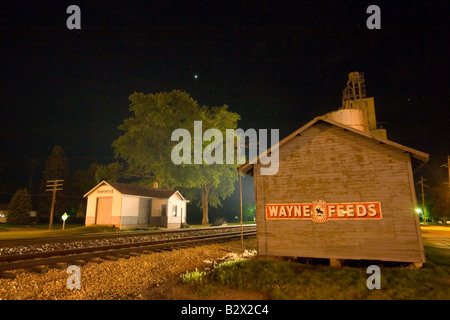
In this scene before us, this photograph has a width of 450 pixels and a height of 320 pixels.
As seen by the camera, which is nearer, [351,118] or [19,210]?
[351,118]

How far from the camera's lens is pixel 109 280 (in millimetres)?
8516

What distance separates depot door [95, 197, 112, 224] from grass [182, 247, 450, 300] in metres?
26.0

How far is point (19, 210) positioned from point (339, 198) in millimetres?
55884

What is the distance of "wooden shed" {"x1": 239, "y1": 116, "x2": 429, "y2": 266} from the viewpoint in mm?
10602

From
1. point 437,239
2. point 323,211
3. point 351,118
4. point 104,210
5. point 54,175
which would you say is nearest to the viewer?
point 323,211

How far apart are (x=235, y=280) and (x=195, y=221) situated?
48527 millimetres

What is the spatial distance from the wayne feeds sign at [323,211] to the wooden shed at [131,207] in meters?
23.8

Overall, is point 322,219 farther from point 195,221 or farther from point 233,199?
point 233,199

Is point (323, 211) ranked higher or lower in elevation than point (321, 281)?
higher

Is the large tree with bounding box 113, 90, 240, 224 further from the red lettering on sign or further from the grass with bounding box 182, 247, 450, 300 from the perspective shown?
Result: the grass with bounding box 182, 247, 450, 300

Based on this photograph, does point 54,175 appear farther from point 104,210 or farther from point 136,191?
point 136,191

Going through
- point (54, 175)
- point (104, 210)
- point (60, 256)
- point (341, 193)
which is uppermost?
point (54, 175)

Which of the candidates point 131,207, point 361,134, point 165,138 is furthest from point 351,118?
point 165,138

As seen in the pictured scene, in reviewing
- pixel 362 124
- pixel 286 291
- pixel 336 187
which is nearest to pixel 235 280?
pixel 286 291
